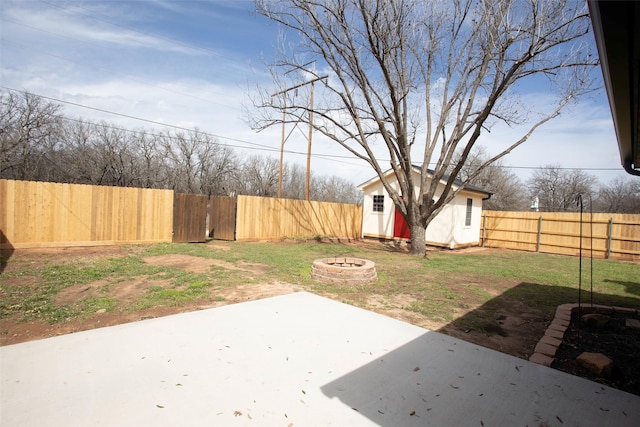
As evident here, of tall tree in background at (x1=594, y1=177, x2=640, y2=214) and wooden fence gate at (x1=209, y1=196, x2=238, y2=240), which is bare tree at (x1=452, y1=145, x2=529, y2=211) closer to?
tall tree in background at (x1=594, y1=177, x2=640, y2=214)

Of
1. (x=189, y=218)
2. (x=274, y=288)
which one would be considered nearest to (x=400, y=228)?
(x=189, y=218)

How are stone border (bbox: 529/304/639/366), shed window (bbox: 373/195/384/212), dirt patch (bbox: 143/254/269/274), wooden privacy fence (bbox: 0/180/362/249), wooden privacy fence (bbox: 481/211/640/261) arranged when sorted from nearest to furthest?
stone border (bbox: 529/304/639/366), dirt patch (bbox: 143/254/269/274), wooden privacy fence (bbox: 0/180/362/249), wooden privacy fence (bbox: 481/211/640/261), shed window (bbox: 373/195/384/212)

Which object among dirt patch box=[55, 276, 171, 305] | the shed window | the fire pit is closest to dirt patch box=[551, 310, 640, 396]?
the fire pit

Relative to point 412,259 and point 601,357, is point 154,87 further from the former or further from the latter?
point 601,357

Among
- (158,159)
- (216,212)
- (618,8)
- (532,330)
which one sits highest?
(158,159)

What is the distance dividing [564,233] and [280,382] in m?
14.7

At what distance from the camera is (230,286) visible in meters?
5.79

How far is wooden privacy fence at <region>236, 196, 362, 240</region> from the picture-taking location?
13.4 metres

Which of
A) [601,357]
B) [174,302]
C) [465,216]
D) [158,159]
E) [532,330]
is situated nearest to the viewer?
[601,357]

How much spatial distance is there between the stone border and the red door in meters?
9.97

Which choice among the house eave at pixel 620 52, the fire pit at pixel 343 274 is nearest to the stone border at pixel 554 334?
the house eave at pixel 620 52

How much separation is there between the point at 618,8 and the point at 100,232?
1169 centimetres

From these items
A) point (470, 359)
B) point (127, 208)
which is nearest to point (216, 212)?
point (127, 208)

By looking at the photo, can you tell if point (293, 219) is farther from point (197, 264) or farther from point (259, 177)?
point (259, 177)
